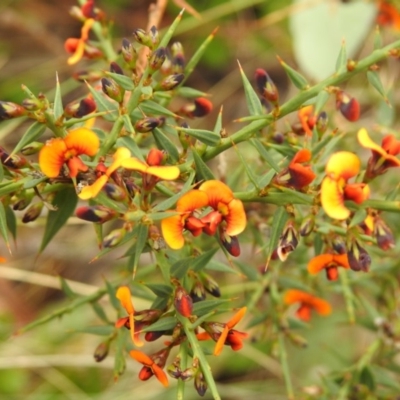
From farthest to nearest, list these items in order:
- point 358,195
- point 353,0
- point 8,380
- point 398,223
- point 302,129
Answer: point 353,0, point 8,380, point 398,223, point 302,129, point 358,195

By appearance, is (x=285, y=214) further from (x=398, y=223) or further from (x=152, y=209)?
(x=398, y=223)

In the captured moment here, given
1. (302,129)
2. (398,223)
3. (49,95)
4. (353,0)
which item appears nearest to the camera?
(302,129)

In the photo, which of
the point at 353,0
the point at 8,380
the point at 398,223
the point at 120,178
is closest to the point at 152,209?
the point at 120,178

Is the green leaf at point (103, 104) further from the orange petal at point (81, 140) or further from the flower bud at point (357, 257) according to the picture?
the flower bud at point (357, 257)

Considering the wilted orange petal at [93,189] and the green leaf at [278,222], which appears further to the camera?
the green leaf at [278,222]

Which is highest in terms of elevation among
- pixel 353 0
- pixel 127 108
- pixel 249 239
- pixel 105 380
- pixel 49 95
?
pixel 127 108

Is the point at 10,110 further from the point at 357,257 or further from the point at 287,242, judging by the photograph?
the point at 357,257

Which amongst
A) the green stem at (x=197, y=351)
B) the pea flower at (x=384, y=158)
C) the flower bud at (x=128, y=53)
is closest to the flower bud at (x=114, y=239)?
the green stem at (x=197, y=351)
